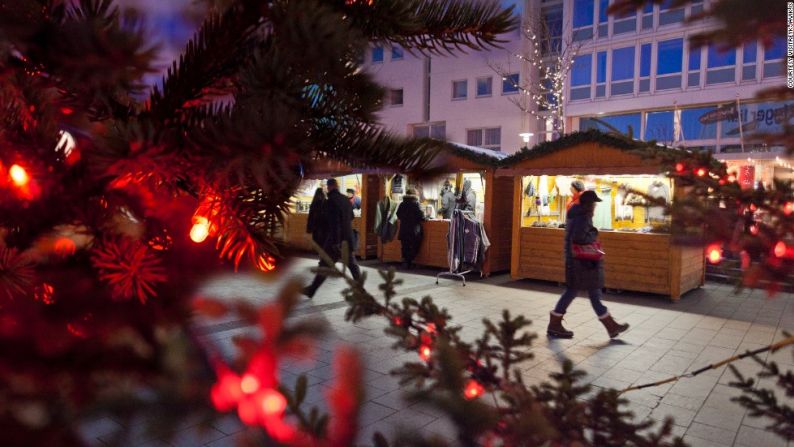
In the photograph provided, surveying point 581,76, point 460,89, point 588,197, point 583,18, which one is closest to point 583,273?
point 588,197

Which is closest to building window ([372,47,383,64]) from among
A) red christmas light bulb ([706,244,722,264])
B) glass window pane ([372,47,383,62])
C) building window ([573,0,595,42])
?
glass window pane ([372,47,383,62])

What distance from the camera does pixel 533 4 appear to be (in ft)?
86.5

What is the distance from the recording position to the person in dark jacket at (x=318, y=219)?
29.5ft

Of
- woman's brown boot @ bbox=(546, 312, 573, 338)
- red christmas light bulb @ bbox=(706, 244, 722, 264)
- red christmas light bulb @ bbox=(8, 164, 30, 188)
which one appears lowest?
woman's brown boot @ bbox=(546, 312, 573, 338)

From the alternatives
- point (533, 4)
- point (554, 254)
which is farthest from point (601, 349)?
point (533, 4)

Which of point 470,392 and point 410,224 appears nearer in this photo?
point 470,392

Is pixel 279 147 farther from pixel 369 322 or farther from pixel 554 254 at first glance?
pixel 554 254

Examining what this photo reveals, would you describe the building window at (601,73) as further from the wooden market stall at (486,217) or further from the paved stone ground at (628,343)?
the paved stone ground at (628,343)

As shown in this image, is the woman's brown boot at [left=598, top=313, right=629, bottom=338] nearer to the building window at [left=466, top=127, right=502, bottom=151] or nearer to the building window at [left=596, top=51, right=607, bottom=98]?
the building window at [left=596, top=51, right=607, bottom=98]

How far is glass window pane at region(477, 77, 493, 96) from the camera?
92.1 ft

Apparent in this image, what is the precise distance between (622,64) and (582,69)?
6.03 feet

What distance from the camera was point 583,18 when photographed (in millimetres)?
25219

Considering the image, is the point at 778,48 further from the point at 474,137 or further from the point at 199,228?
the point at 474,137

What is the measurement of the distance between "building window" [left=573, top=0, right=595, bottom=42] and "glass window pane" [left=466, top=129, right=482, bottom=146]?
6.69 metres
